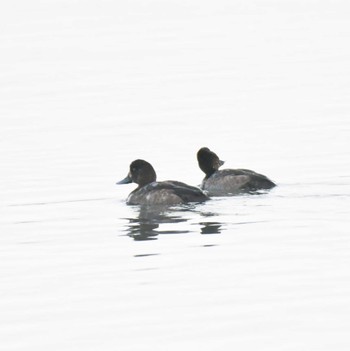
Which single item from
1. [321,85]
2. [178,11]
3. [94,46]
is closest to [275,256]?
[321,85]

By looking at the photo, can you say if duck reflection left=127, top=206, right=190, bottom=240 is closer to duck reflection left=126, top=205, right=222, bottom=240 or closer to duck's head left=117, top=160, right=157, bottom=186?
duck reflection left=126, top=205, right=222, bottom=240

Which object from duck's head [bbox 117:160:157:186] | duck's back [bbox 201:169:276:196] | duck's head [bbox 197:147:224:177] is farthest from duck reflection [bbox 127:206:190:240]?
duck's head [bbox 197:147:224:177]

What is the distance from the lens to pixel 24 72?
43.2 m

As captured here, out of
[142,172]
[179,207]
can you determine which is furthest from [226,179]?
[179,207]

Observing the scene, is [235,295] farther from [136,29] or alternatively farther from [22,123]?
[136,29]

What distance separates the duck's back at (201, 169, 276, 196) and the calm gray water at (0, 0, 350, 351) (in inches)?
18.9

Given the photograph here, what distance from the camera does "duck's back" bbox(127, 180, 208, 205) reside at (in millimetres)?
21094

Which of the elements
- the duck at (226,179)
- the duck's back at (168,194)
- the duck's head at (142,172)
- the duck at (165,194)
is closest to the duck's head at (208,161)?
the duck at (226,179)

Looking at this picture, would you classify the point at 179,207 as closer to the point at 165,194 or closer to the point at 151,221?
the point at 165,194

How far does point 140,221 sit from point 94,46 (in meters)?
31.4

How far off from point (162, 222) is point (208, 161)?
4.60m

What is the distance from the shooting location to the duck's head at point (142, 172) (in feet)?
74.9

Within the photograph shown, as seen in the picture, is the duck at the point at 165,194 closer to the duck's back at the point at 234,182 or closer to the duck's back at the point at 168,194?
the duck's back at the point at 168,194

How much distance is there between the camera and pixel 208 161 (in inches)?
960
